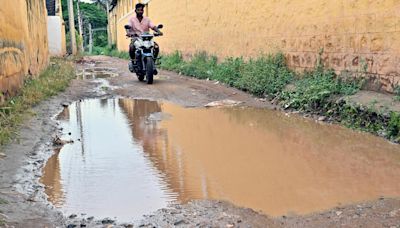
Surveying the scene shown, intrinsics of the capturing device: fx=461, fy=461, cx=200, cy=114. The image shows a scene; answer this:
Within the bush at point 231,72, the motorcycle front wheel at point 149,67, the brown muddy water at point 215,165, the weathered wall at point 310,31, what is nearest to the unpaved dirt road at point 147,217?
the brown muddy water at point 215,165

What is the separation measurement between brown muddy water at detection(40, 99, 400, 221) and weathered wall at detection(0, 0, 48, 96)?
102 centimetres

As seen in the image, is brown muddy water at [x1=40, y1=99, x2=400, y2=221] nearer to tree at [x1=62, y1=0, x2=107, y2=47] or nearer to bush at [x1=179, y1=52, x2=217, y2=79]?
bush at [x1=179, y1=52, x2=217, y2=79]

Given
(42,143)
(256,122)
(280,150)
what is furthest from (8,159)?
(256,122)

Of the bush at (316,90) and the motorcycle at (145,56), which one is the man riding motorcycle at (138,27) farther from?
the bush at (316,90)

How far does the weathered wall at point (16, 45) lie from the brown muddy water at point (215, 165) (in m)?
1.02

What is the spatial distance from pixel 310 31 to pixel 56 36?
1688 centimetres

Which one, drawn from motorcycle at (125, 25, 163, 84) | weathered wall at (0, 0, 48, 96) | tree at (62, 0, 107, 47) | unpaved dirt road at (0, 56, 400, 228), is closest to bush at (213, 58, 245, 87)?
motorcycle at (125, 25, 163, 84)

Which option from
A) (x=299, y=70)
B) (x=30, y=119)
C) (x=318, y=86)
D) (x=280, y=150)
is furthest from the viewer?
(x=299, y=70)

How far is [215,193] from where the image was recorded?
3.34 metres

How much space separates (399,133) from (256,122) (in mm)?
1775

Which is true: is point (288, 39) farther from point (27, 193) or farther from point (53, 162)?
point (27, 193)

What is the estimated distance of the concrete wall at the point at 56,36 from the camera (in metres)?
21.3

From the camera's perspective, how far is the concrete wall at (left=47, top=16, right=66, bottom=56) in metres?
21.3

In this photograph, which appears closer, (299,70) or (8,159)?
(8,159)
